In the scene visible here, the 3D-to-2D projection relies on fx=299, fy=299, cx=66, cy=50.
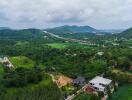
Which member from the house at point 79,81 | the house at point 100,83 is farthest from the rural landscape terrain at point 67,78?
the house at point 100,83

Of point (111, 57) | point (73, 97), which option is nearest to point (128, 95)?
point (73, 97)

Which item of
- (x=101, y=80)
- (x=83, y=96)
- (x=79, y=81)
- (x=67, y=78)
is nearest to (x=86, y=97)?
(x=83, y=96)

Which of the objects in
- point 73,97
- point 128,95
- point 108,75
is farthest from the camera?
point 108,75

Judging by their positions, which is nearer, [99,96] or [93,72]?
[99,96]

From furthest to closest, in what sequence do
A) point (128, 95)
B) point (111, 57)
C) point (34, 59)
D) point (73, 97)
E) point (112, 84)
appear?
point (34, 59), point (111, 57), point (112, 84), point (128, 95), point (73, 97)

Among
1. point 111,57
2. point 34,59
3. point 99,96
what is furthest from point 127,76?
point 34,59

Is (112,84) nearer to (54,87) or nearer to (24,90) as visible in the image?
(54,87)

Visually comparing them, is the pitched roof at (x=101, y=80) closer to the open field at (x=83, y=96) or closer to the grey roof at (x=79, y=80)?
the grey roof at (x=79, y=80)
